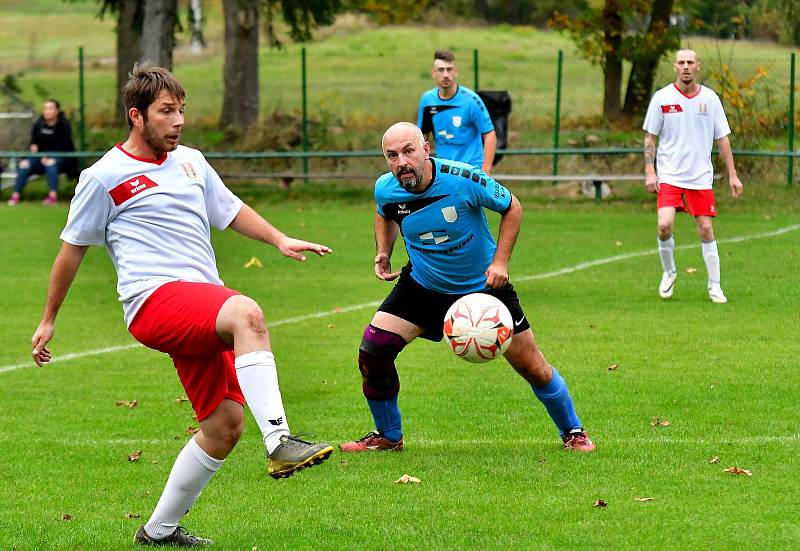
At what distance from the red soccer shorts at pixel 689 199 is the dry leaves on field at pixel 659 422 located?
16.8 feet

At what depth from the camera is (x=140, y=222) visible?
5.55 m

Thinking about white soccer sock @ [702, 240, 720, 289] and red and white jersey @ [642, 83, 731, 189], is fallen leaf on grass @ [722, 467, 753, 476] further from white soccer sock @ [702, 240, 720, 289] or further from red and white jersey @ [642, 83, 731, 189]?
red and white jersey @ [642, 83, 731, 189]

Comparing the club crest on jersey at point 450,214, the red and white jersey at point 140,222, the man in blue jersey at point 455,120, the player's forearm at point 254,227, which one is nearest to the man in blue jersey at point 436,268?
the club crest on jersey at point 450,214

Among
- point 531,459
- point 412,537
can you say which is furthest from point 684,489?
point 412,537

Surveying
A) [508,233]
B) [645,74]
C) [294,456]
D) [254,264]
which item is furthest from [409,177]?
[645,74]

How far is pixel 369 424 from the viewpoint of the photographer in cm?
834

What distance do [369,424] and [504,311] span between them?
1836 mm

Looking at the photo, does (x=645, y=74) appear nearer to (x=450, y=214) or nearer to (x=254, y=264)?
(x=254, y=264)

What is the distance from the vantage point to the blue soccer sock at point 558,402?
23.8 ft

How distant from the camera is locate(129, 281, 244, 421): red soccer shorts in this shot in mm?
5281

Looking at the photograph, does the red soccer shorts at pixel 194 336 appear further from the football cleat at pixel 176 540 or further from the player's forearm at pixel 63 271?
the football cleat at pixel 176 540

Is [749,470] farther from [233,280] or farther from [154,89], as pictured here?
[233,280]

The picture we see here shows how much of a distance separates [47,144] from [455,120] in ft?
41.9

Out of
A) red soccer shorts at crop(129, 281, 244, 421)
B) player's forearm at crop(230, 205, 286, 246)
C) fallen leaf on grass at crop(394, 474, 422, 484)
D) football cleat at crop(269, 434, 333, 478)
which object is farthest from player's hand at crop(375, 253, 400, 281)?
football cleat at crop(269, 434, 333, 478)
